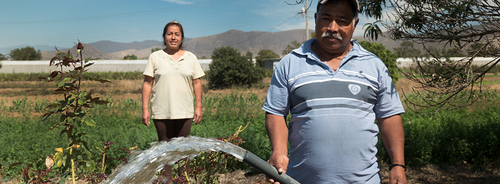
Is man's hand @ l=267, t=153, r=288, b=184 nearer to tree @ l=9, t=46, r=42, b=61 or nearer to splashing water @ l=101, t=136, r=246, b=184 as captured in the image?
splashing water @ l=101, t=136, r=246, b=184

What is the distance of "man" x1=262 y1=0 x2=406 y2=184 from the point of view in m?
1.55

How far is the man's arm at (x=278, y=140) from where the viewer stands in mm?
1500

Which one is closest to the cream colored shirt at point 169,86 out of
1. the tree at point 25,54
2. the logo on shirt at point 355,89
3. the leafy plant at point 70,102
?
the leafy plant at point 70,102

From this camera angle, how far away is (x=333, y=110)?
1543 millimetres

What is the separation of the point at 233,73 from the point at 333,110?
20282 mm

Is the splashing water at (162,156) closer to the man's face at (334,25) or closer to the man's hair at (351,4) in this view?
the man's face at (334,25)

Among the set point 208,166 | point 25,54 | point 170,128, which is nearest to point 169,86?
point 170,128

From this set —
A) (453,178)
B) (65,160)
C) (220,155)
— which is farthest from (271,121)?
(453,178)

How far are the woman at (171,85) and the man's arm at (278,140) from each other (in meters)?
1.72

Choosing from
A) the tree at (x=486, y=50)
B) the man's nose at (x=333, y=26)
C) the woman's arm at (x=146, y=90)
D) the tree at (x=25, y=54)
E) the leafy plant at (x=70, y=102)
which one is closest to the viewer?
the man's nose at (x=333, y=26)

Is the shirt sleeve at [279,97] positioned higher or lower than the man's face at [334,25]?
lower

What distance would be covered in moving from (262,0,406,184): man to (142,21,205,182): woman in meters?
1.72

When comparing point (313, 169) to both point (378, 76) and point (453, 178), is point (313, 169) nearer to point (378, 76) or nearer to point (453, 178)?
point (378, 76)

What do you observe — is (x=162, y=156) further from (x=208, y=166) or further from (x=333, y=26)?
(x=208, y=166)
